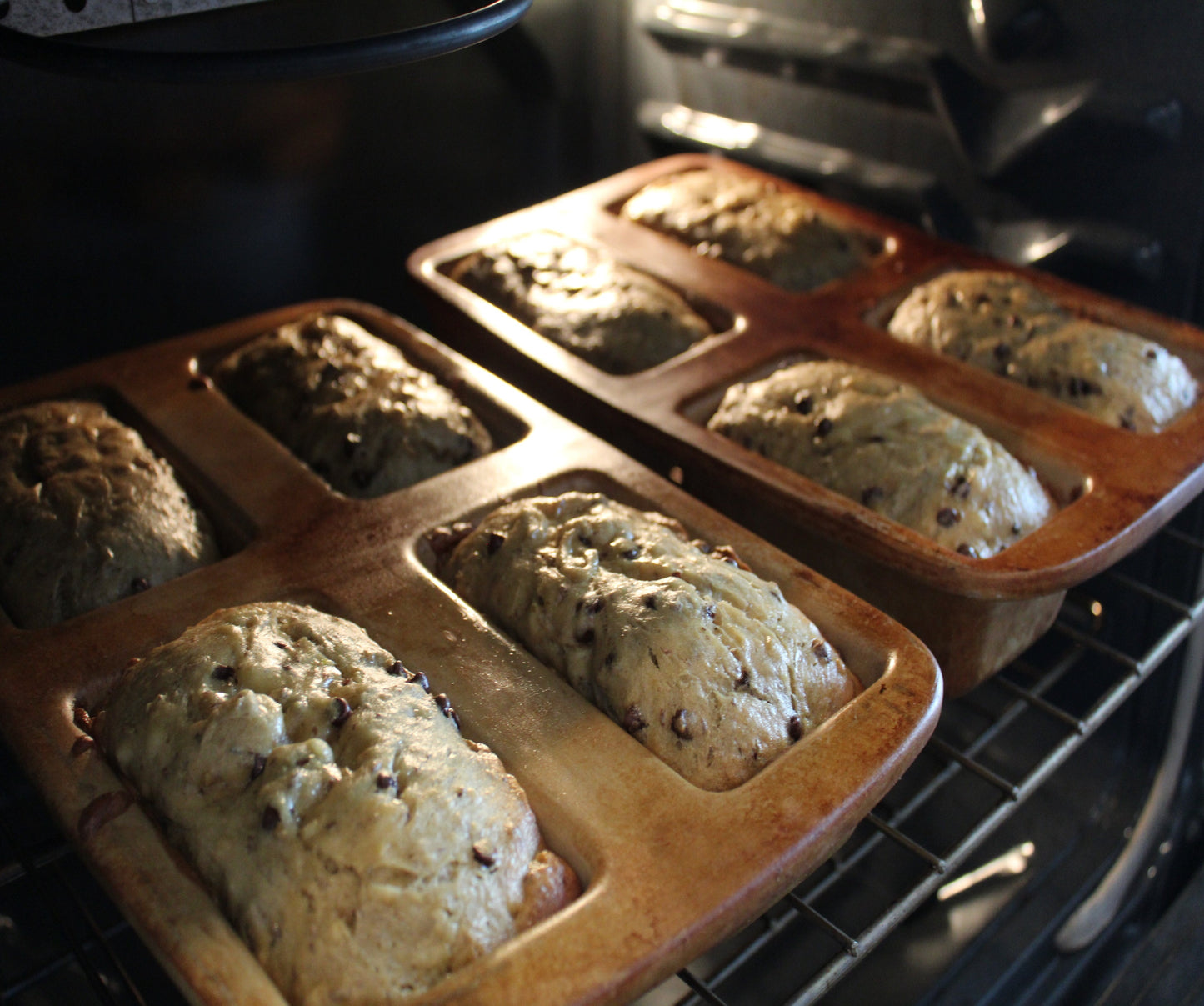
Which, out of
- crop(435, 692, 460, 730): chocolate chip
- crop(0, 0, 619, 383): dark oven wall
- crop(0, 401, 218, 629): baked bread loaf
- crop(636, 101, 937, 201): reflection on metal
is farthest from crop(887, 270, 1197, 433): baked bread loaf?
crop(0, 401, 218, 629): baked bread loaf

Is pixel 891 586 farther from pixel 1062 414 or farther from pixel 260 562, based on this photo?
pixel 260 562

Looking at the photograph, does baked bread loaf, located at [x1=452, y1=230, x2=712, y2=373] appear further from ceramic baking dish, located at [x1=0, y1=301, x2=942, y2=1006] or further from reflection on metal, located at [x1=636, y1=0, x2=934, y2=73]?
reflection on metal, located at [x1=636, y1=0, x2=934, y2=73]

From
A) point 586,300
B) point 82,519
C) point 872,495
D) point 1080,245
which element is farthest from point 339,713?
point 1080,245

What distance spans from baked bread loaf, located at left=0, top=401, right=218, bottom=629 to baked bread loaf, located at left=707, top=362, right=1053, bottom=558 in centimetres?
77

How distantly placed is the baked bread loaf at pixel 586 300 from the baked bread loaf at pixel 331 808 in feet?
2.68

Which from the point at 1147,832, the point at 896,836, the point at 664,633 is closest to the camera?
the point at 664,633

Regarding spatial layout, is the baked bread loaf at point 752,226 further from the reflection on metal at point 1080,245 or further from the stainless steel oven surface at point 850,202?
the reflection on metal at point 1080,245

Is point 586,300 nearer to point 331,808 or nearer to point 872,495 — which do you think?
point 872,495

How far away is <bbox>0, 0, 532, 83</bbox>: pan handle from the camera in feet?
2.83

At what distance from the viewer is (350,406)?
1564 mm

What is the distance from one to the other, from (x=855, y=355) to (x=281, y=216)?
40.1 inches

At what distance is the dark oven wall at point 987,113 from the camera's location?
1621mm

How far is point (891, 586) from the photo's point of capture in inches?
52.9

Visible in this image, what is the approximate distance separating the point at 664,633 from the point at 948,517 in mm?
473
